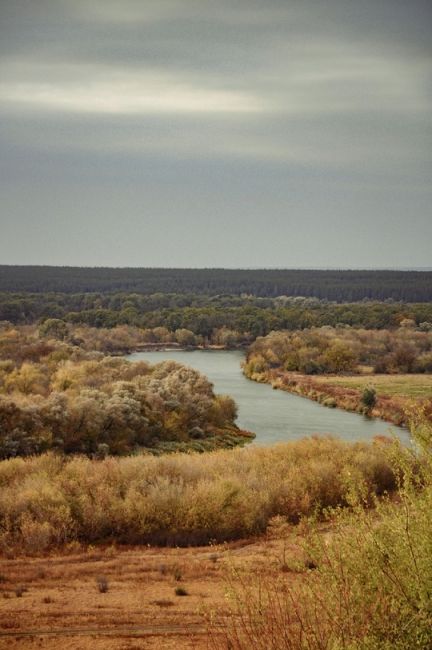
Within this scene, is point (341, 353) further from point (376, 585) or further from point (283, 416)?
point (376, 585)

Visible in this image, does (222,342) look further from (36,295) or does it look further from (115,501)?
(115,501)

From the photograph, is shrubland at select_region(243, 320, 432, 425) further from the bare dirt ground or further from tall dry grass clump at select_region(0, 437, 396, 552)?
the bare dirt ground

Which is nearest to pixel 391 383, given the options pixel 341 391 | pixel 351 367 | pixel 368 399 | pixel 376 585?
pixel 341 391

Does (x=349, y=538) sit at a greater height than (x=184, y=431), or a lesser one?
greater

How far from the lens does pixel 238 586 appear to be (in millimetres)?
18078

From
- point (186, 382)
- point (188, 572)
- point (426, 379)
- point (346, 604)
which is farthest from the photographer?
point (426, 379)

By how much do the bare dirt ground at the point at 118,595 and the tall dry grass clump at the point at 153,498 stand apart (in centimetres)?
126

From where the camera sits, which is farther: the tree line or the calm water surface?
the tree line

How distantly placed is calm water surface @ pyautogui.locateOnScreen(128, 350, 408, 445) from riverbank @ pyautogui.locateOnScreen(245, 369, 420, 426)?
2.83 ft

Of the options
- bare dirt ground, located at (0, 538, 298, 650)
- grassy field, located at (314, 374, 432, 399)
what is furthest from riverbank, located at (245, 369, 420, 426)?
bare dirt ground, located at (0, 538, 298, 650)

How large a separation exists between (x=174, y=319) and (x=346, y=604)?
11848 cm

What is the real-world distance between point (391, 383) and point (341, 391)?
24.0 ft

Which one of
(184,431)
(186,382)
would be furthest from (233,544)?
(186,382)

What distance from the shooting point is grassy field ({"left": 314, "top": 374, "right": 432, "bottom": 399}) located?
67.0 metres
